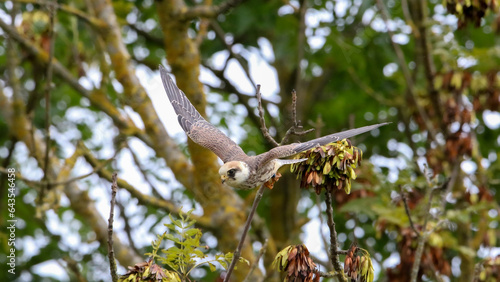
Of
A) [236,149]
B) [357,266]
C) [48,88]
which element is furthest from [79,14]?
[357,266]

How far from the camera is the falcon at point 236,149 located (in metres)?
3.38

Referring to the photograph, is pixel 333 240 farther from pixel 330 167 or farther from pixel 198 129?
pixel 198 129

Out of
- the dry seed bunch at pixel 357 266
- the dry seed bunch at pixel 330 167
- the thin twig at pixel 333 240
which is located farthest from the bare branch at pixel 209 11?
the dry seed bunch at pixel 357 266

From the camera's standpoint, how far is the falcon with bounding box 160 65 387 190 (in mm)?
3381

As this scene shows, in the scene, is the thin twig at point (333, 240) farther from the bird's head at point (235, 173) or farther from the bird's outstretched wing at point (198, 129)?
the bird's outstretched wing at point (198, 129)

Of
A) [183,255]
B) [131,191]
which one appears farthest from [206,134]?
[183,255]

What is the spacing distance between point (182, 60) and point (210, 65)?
1.92 metres

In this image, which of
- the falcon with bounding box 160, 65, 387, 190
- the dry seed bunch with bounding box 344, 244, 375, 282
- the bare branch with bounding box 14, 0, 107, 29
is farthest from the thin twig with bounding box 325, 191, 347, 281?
the bare branch with bounding box 14, 0, 107, 29

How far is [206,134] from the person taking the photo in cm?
450

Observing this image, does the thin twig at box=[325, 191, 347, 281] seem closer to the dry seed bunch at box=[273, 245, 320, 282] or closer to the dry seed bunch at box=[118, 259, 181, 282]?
the dry seed bunch at box=[273, 245, 320, 282]

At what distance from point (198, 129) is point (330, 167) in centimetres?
178

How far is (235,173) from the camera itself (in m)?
3.78

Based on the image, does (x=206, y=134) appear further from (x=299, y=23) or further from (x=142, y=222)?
(x=142, y=222)

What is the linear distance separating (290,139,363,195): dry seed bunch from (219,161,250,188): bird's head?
73 centimetres
